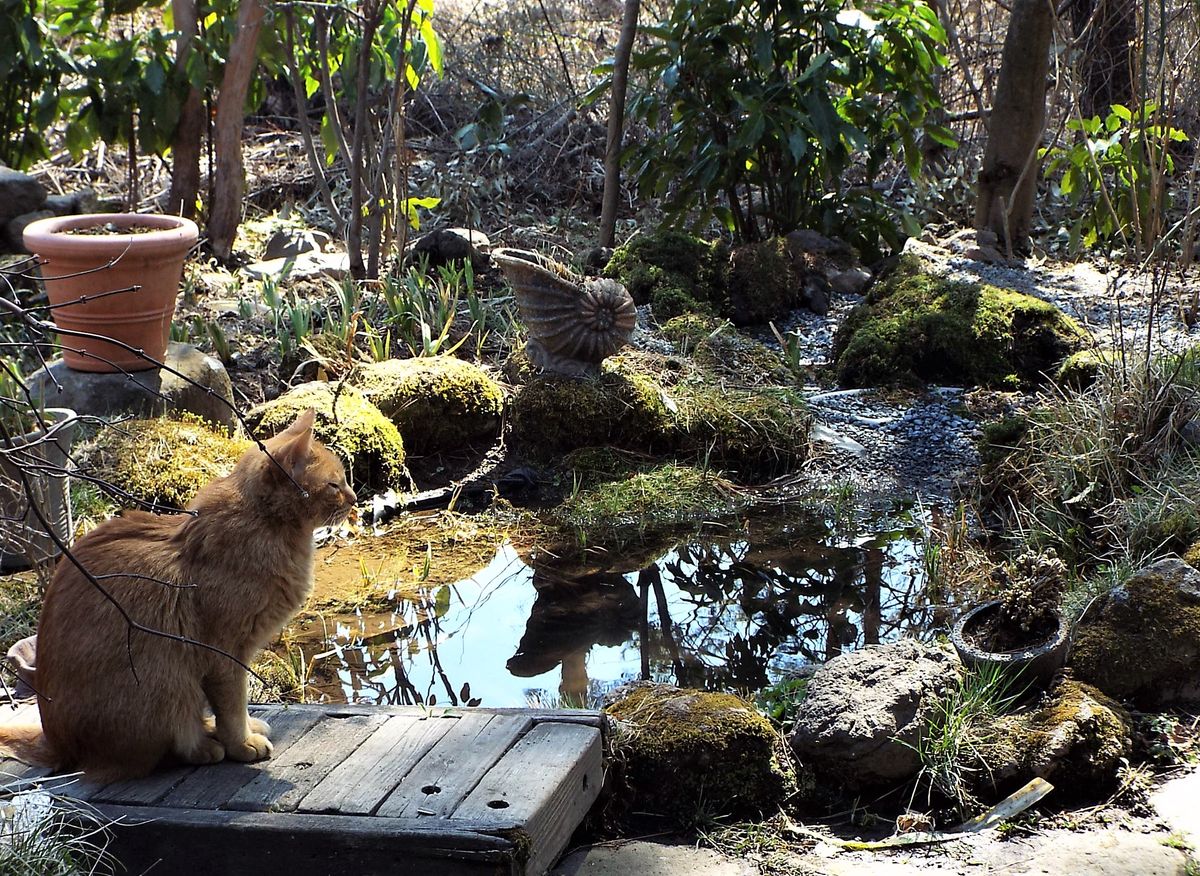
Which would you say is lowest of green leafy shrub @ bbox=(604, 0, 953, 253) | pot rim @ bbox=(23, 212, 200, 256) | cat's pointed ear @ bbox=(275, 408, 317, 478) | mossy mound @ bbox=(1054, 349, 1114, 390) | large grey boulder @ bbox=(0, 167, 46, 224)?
mossy mound @ bbox=(1054, 349, 1114, 390)

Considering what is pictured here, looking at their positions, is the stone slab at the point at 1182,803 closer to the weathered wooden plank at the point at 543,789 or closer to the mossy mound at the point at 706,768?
the mossy mound at the point at 706,768

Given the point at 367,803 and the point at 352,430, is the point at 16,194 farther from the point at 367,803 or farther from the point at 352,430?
the point at 367,803

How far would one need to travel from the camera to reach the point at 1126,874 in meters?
2.93

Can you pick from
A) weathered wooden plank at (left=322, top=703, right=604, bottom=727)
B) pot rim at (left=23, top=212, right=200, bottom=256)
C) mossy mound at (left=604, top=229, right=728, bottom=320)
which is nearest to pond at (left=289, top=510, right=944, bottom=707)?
weathered wooden plank at (left=322, top=703, right=604, bottom=727)

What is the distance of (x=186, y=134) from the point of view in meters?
8.61

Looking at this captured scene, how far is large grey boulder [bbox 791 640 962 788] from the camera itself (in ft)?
10.8

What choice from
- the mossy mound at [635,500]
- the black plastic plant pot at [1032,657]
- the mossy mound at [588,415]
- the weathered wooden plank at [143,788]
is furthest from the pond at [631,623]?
the weathered wooden plank at [143,788]

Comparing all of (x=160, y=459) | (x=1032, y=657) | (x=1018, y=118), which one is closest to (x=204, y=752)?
(x=1032, y=657)

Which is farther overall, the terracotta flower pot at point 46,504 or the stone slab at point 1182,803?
the terracotta flower pot at point 46,504

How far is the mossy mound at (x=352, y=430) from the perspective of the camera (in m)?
6.02

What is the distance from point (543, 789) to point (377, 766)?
0.46 m

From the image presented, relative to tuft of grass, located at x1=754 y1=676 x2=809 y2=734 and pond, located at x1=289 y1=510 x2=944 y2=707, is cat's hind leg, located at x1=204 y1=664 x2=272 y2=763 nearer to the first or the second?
pond, located at x1=289 y1=510 x2=944 y2=707

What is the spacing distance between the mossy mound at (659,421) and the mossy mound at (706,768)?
3182mm

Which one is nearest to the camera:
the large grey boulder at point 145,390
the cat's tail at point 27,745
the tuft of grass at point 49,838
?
the tuft of grass at point 49,838
